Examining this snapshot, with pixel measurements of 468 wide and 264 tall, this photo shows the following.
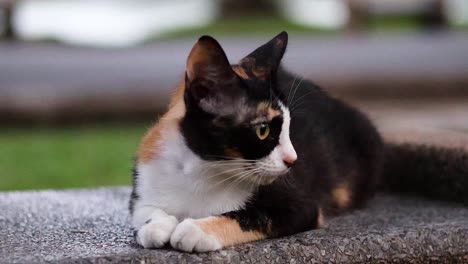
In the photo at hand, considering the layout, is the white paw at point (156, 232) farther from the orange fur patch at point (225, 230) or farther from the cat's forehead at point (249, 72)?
the cat's forehead at point (249, 72)

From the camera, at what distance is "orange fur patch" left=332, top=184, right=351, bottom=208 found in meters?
2.51

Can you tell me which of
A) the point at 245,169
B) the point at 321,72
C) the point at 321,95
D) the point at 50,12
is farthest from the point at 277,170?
the point at 50,12

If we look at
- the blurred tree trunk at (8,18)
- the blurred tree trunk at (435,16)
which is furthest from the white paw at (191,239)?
the blurred tree trunk at (435,16)

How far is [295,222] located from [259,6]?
37.9ft

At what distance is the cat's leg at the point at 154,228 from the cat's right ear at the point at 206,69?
0.30 metres

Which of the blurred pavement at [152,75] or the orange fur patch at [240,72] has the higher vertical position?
the orange fur patch at [240,72]

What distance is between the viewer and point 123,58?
669 centimetres

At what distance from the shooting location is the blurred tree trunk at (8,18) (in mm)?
7828

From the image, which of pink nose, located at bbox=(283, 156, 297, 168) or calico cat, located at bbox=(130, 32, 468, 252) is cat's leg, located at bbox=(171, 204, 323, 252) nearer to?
calico cat, located at bbox=(130, 32, 468, 252)

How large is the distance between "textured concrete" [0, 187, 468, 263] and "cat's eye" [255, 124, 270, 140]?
0.26 meters

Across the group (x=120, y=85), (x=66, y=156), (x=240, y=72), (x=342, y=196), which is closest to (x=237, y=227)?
(x=240, y=72)

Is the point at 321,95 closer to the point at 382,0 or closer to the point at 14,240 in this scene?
the point at 14,240

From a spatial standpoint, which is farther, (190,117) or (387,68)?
(387,68)

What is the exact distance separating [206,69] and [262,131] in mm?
192
